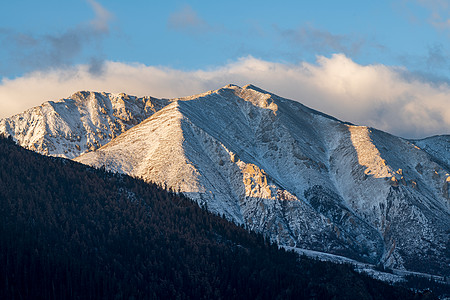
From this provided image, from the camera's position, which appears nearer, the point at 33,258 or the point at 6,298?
the point at 6,298

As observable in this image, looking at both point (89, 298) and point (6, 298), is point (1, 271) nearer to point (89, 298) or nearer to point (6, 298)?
point (6, 298)

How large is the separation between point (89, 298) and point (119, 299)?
29.6ft

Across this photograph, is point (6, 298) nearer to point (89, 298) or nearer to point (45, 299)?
point (45, 299)

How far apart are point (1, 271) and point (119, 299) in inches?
1424

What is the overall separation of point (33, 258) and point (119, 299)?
98.5 feet

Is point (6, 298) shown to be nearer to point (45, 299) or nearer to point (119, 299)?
point (45, 299)

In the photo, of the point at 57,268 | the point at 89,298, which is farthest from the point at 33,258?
the point at 89,298

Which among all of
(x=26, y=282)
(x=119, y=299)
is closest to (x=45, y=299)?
(x=26, y=282)

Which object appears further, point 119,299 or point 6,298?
point 119,299

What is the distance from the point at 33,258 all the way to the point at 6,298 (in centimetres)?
1938

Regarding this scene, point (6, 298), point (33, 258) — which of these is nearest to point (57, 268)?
point (33, 258)

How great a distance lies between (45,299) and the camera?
18838cm

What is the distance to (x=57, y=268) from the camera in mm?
199875

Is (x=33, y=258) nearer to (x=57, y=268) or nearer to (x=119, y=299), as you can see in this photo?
(x=57, y=268)
